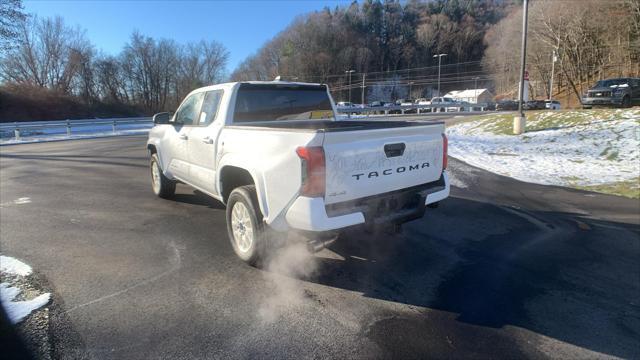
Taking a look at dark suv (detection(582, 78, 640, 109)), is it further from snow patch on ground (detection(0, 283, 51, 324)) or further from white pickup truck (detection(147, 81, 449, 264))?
snow patch on ground (detection(0, 283, 51, 324))

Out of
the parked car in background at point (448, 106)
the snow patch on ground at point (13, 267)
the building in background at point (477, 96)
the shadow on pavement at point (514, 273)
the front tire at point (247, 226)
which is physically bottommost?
the shadow on pavement at point (514, 273)

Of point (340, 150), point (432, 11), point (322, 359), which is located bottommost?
point (322, 359)

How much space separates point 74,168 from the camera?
11000 mm

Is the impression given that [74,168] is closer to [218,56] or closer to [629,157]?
[629,157]

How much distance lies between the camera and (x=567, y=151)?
38.3 feet

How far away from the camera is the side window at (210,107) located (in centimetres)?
505

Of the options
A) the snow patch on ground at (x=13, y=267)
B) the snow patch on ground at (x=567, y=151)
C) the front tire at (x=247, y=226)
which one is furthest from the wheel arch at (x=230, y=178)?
the snow patch on ground at (x=567, y=151)

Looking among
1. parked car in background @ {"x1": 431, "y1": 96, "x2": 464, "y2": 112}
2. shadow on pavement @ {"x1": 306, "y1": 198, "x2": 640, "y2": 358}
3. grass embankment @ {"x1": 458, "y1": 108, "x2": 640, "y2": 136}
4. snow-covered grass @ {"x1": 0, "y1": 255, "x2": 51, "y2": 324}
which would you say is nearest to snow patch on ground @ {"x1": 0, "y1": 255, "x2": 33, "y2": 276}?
snow-covered grass @ {"x1": 0, "y1": 255, "x2": 51, "y2": 324}

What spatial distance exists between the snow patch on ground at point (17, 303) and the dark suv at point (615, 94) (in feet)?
75.4

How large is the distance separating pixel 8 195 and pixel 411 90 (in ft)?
391

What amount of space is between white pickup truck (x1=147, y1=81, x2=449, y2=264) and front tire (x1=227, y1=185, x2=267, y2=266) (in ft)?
0.03

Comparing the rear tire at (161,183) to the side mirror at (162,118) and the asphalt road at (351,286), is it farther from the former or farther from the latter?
the side mirror at (162,118)

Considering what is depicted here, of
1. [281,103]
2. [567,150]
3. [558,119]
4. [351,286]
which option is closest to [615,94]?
[558,119]

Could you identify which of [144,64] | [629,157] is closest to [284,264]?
[629,157]
